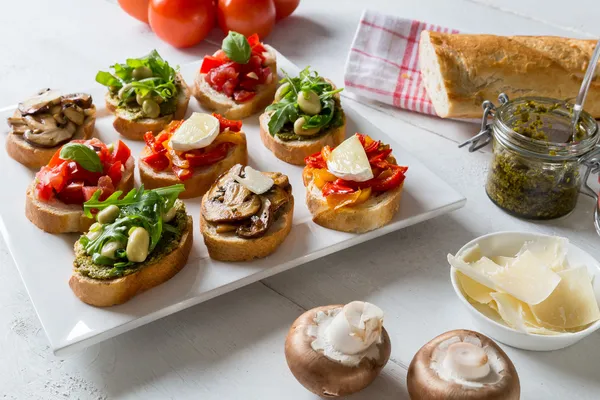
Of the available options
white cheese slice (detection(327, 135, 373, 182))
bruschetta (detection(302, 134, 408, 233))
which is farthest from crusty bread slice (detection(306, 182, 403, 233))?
white cheese slice (detection(327, 135, 373, 182))

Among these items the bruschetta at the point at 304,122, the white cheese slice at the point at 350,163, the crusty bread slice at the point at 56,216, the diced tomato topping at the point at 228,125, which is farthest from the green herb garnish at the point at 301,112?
the crusty bread slice at the point at 56,216

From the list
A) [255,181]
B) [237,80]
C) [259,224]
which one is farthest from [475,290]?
[237,80]

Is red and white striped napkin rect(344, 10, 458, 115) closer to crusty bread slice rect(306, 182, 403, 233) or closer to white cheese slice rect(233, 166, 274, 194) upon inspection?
crusty bread slice rect(306, 182, 403, 233)

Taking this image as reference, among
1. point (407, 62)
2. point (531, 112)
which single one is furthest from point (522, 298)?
point (407, 62)

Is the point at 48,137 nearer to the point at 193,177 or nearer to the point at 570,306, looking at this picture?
the point at 193,177

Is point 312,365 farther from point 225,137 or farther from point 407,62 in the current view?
point 407,62

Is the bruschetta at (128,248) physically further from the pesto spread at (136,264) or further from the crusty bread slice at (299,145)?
the crusty bread slice at (299,145)
